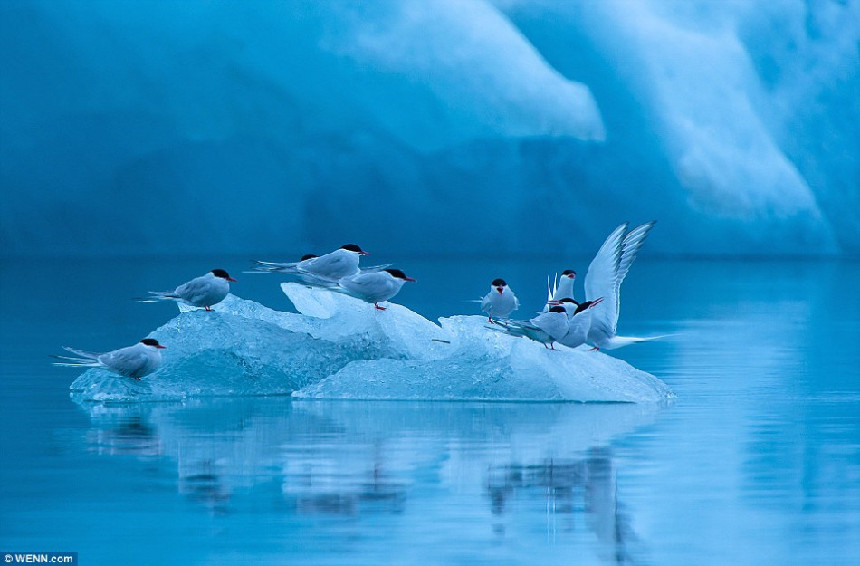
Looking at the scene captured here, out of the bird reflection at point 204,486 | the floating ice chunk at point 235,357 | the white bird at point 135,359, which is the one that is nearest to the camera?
the bird reflection at point 204,486

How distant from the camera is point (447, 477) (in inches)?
251

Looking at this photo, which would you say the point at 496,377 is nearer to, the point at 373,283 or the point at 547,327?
the point at 547,327

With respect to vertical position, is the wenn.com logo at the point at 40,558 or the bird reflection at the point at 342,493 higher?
the bird reflection at the point at 342,493

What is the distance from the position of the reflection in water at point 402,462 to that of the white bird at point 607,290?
3.39 ft

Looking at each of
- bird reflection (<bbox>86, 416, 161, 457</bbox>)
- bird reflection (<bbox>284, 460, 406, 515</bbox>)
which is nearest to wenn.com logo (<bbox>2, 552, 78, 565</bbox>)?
bird reflection (<bbox>284, 460, 406, 515</bbox>)

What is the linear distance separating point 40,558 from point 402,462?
2165 mm

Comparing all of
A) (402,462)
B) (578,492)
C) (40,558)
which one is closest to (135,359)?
(402,462)

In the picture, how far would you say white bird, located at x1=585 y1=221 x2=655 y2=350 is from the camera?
9.80m

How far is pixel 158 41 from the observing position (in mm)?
52344

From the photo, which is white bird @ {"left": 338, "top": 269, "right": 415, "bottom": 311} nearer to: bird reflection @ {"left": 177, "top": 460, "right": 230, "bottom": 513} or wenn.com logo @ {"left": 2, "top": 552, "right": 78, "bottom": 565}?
bird reflection @ {"left": 177, "top": 460, "right": 230, "bottom": 513}

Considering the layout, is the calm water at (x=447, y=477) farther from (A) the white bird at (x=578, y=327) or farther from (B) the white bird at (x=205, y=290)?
(B) the white bird at (x=205, y=290)

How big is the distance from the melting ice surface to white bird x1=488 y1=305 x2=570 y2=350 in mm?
83

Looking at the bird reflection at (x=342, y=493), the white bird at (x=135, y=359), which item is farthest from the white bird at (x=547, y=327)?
the bird reflection at (x=342, y=493)

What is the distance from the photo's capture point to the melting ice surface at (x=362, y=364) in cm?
900
